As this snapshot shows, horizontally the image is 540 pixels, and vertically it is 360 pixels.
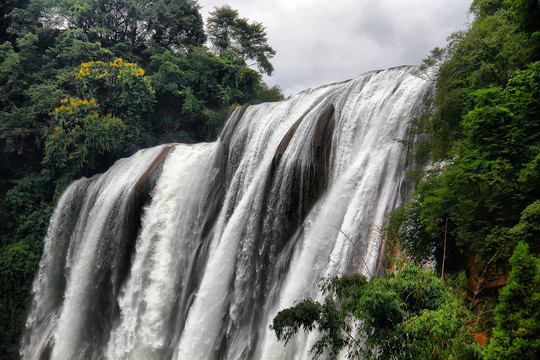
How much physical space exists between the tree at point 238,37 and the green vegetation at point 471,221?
80.1 feet

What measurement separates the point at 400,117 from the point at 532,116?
4.17 m

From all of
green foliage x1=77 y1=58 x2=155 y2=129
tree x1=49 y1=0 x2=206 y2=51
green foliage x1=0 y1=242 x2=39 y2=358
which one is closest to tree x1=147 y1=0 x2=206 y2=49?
tree x1=49 y1=0 x2=206 y2=51

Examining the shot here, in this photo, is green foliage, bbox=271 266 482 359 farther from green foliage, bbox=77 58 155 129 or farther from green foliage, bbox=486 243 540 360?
green foliage, bbox=77 58 155 129

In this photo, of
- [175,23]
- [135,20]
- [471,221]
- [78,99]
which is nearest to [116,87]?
[78,99]

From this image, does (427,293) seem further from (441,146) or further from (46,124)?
(46,124)

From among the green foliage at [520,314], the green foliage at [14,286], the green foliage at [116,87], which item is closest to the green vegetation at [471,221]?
the green foliage at [520,314]

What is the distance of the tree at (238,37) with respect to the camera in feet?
105

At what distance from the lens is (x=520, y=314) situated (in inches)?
189

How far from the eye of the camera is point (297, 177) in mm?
12195

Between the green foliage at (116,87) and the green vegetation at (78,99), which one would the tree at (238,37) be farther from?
the green foliage at (116,87)

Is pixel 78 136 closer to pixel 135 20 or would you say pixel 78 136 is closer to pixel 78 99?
pixel 78 99

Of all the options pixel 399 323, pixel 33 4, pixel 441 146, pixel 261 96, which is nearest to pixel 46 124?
pixel 33 4

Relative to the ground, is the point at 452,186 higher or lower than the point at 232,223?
higher

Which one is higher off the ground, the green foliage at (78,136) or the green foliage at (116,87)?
the green foliage at (116,87)
